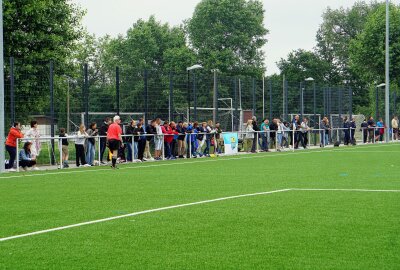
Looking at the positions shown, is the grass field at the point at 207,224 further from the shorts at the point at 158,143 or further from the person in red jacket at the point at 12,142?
the shorts at the point at 158,143

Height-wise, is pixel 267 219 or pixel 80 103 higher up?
pixel 80 103

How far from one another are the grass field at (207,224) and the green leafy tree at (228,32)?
66.5m

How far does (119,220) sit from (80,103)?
2076 cm

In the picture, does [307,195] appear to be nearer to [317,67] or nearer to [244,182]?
[244,182]

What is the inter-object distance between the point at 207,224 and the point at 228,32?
77194mm

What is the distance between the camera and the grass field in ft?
27.1

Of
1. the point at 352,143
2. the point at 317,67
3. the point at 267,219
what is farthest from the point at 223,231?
the point at 317,67

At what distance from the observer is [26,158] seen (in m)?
26.3

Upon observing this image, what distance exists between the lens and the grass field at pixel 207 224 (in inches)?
325

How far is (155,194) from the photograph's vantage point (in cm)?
1571

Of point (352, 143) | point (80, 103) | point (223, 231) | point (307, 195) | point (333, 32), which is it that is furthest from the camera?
point (333, 32)

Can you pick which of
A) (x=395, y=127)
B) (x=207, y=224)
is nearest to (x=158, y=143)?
(x=207, y=224)

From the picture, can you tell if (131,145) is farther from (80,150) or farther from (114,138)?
(114,138)

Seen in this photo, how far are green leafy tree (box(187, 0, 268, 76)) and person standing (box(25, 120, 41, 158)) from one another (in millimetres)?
57513
